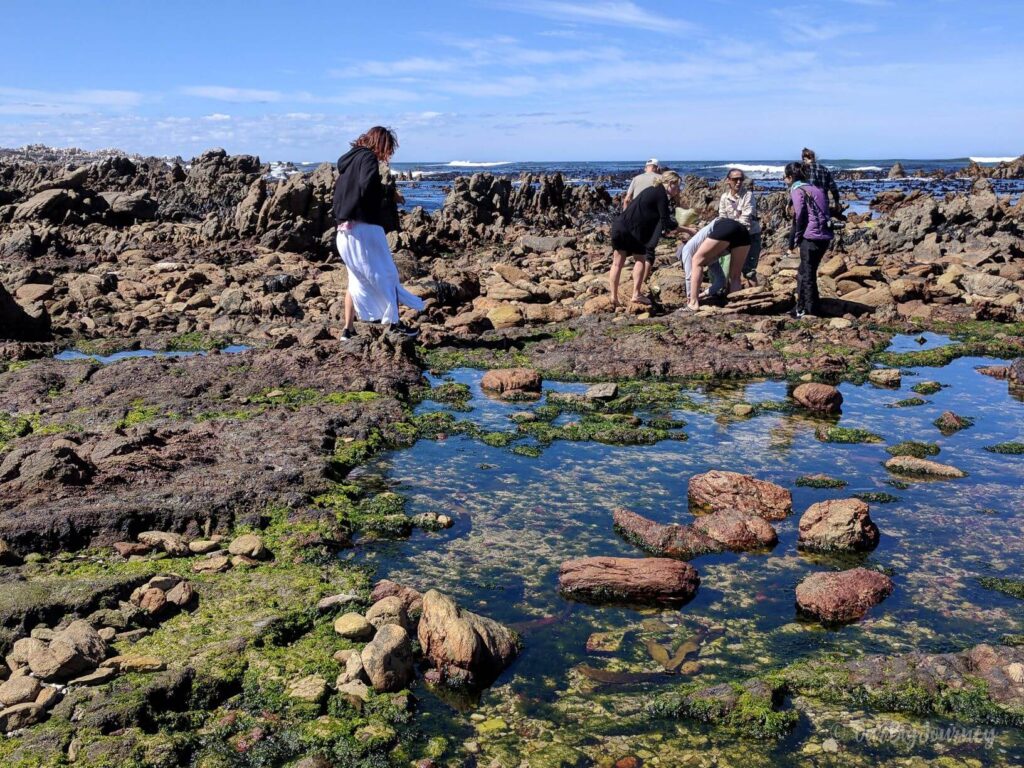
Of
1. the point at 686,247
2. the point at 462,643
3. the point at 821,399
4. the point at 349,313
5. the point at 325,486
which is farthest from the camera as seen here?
the point at 686,247

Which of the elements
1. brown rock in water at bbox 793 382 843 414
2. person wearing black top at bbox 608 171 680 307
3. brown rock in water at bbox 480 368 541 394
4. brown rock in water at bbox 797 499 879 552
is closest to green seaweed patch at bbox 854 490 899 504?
brown rock in water at bbox 797 499 879 552

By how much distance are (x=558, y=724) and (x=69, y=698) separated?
225 centimetres

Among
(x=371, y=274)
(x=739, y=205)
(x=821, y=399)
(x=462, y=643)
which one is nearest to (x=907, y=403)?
(x=821, y=399)

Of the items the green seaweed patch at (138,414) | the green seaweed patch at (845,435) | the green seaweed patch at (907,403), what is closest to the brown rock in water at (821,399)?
the green seaweed patch at (907,403)

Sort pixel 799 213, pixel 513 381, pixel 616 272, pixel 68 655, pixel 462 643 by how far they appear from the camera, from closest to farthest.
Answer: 1. pixel 68 655
2. pixel 462 643
3. pixel 513 381
4. pixel 799 213
5. pixel 616 272

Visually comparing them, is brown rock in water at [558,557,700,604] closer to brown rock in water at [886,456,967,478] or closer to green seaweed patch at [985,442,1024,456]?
brown rock in water at [886,456,967,478]

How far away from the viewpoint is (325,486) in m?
6.90

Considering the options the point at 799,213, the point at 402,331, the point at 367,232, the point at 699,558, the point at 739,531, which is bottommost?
the point at 699,558

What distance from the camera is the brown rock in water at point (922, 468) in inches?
283

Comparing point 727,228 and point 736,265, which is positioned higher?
point 727,228

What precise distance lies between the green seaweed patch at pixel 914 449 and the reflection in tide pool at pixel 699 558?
0.10 metres

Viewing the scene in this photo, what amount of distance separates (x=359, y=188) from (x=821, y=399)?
18.8ft

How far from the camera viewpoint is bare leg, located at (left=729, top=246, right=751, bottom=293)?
1366 cm

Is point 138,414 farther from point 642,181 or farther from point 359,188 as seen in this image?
point 642,181
